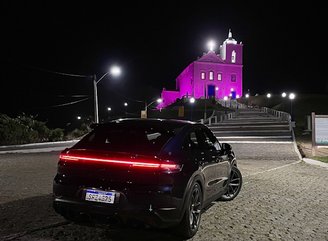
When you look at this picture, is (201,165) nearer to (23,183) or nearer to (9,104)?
(23,183)

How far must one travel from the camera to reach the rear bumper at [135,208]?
4660 mm

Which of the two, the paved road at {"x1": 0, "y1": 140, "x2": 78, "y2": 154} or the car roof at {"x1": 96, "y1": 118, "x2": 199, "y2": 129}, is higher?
the car roof at {"x1": 96, "y1": 118, "x2": 199, "y2": 129}

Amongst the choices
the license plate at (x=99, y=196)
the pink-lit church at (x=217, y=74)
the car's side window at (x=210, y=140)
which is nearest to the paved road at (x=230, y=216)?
the license plate at (x=99, y=196)

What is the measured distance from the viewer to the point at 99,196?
478 cm

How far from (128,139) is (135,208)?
1.21 m

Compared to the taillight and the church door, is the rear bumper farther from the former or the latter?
the church door

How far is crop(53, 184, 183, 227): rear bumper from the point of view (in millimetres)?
4660

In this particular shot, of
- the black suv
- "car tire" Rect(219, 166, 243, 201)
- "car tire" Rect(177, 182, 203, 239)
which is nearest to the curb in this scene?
"car tire" Rect(219, 166, 243, 201)

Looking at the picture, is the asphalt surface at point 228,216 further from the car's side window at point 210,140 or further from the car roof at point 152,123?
the car roof at point 152,123

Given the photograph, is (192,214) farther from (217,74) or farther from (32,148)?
(217,74)

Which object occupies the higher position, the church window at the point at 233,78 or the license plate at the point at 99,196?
the church window at the point at 233,78

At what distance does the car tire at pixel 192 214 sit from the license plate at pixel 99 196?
1.07m

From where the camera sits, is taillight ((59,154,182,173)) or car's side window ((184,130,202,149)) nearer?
taillight ((59,154,182,173))

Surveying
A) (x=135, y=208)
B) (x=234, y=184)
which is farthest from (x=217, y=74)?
(x=135, y=208)
